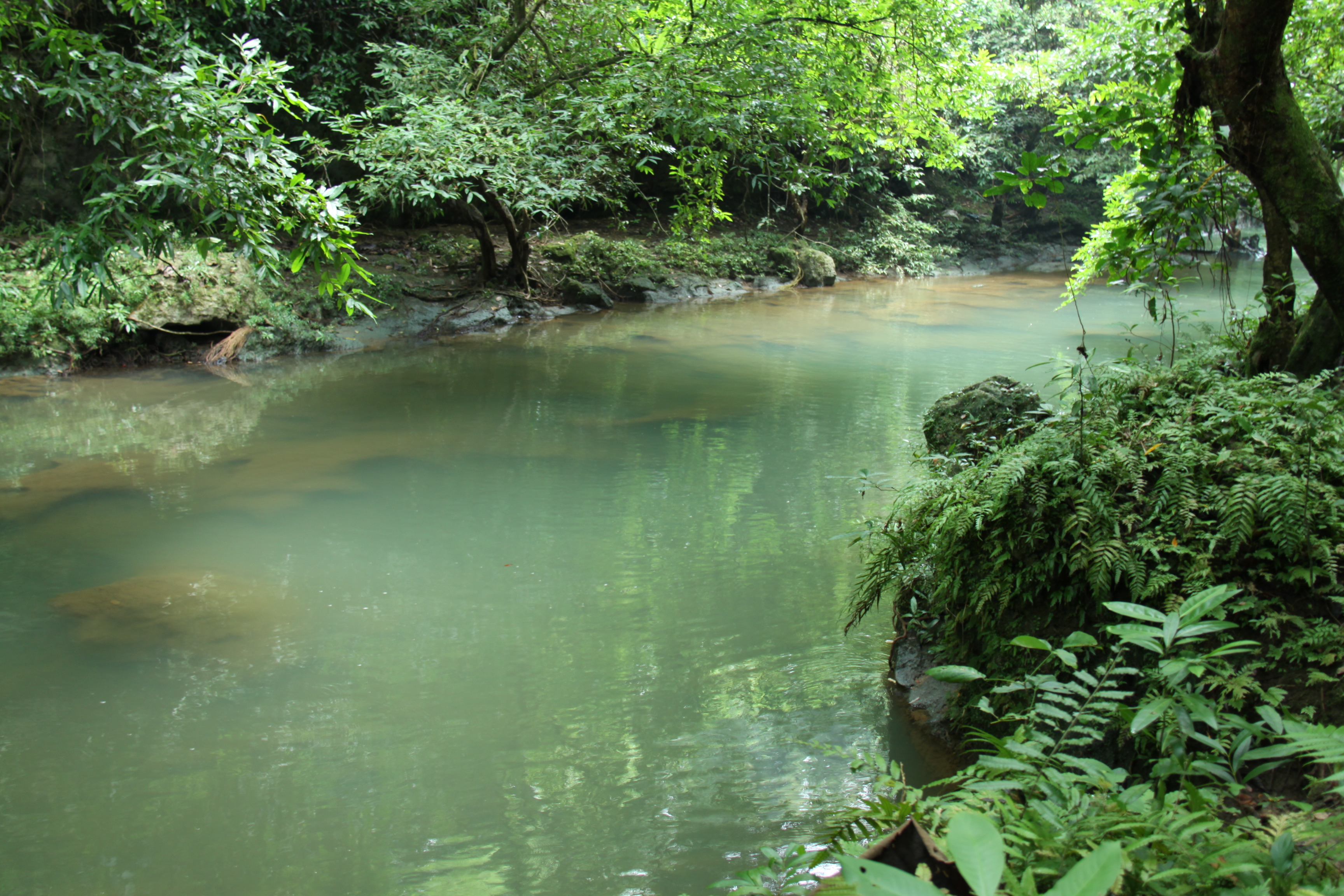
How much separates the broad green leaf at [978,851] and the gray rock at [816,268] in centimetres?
1977

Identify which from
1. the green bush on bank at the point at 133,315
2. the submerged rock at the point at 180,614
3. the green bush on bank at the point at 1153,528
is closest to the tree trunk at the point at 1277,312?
the green bush on bank at the point at 1153,528

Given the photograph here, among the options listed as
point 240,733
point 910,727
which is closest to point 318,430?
point 240,733

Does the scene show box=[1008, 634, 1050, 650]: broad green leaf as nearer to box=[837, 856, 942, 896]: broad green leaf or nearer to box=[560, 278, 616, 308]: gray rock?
box=[837, 856, 942, 896]: broad green leaf

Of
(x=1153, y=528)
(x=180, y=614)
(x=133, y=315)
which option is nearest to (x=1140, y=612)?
(x=1153, y=528)

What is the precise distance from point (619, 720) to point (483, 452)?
4.05 m

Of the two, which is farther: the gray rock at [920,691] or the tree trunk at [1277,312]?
the tree trunk at [1277,312]

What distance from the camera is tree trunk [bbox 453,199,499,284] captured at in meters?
13.1

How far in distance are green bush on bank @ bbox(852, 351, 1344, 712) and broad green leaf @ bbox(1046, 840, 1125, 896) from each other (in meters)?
1.53

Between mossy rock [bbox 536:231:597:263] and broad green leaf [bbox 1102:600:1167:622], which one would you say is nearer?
broad green leaf [bbox 1102:600:1167:622]

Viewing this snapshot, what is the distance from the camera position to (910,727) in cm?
346

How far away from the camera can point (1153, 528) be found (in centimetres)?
296

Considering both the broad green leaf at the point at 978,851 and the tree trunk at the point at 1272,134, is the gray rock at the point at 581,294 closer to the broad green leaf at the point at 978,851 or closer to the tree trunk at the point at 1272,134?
the tree trunk at the point at 1272,134

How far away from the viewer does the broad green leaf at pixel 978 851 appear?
101 centimetres

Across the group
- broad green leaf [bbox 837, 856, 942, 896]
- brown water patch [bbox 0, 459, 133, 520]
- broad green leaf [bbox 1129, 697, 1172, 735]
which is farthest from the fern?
brown water patch [bbox 0, 459, 133, 520]
